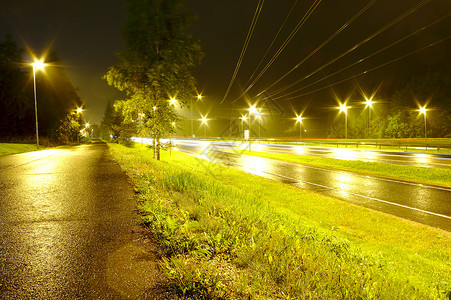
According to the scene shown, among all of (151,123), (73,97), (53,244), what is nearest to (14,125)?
(73,97)

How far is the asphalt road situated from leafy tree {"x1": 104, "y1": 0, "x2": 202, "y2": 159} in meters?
7.85

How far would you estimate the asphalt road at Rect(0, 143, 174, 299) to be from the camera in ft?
7.45

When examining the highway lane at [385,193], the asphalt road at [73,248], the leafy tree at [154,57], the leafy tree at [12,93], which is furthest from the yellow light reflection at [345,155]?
the leafy tree at [12,93]

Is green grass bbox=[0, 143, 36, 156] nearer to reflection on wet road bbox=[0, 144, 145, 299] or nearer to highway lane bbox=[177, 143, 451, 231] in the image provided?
reflection on wet road bbox=[0, 144, 145, 299]

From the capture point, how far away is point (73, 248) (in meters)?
3.08

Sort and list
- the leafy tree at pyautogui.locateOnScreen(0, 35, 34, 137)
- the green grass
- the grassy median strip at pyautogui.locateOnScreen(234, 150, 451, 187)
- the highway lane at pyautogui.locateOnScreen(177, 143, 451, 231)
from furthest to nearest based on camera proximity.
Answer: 1. the leafy tree at pyautogui.locateOnScreen(0, 35, 34, 137)
2. the green grass
3. the grassy median strip at pyautogui.locateOnScreen(234, 150, 451, 187)
4. the highway lane at pyautogui.locateOnScreen(177, 143, 451, 231)

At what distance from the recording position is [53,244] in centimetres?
318

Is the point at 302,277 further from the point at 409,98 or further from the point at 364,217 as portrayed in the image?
the point at 409,98

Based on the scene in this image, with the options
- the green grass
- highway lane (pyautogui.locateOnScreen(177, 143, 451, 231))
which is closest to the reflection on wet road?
highway lane (pyautogui.locateOnScreen(177, 143, 451, 231))

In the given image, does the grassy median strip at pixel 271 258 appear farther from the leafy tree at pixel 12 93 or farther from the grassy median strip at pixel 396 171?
the leafy tree at pixel 12 93

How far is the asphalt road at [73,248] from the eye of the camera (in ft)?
7.45

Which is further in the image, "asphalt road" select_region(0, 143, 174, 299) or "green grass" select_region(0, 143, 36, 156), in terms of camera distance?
"green grass" select_region(0, 143, 36, 156)

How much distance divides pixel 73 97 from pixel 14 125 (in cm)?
1478

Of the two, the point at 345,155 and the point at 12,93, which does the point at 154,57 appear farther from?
the point at 12,93
